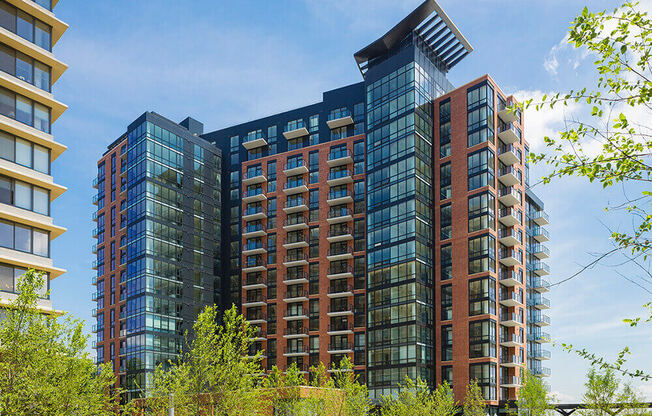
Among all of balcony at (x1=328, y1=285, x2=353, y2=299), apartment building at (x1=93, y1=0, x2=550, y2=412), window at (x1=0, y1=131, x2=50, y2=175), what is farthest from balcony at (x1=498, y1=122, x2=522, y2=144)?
window at (x1=0, y1=131, x2=50, y2=175)

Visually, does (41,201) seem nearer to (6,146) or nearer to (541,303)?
(6,146)

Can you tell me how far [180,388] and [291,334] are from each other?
52901 mm

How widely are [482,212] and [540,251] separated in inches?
1334

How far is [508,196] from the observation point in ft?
257

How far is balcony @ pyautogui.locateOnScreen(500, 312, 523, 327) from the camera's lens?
7612cm

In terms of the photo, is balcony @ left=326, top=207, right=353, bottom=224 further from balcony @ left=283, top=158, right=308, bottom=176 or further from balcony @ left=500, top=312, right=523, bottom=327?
balcony @ left=500, top=312, right=523, bottom=327

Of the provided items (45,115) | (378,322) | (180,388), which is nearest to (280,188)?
(378,322)

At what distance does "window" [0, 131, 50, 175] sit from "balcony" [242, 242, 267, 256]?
5252 centimetres

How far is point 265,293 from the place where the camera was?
94.8 metres

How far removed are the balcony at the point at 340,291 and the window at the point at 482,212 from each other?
64.0 feet

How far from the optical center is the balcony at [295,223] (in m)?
92.4

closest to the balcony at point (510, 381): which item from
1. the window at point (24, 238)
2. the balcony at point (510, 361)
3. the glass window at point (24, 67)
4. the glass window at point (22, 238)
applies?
the balcony at point (510, 361)

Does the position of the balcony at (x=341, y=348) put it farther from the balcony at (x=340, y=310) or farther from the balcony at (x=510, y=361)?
the balcony at (x=510, y=361)

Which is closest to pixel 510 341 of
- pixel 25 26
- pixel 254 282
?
pixel 254 282
